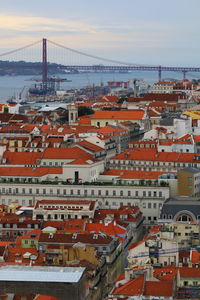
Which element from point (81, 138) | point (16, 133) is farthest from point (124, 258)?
point (16, 133)

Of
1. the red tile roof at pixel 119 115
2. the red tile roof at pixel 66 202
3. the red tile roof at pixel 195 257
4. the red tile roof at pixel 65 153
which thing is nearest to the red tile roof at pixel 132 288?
the red tile roof at pixel 195 257

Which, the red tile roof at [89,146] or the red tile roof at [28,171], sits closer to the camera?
the red tile roof at [28,171]

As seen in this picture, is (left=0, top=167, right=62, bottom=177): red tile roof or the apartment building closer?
the apartment building

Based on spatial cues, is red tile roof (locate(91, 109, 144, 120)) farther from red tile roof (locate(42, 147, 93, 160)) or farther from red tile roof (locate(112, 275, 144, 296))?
red tile roof (locate(112, 275, 144, 296))

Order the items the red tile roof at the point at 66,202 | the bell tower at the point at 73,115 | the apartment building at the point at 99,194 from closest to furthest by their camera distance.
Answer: the red tile roof at the point at 66,202 → the apartment building at the point at 99,194 → the bell tower at the point at 73,115

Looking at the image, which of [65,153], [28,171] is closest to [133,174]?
[28,171]

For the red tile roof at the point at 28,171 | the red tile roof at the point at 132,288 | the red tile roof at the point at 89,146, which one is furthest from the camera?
the red tile roof at the point at 89,146

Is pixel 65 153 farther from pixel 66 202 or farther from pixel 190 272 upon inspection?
pixel 190 272

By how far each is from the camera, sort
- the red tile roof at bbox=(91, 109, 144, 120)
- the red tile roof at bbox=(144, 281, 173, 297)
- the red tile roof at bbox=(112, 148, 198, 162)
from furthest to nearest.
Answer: the red tile roof at bbox=(91, 109, 144, 120), the red tile roof at bbox=(112, 148, 198, 162), the red tile roof at bbox=(144, 281, 173, 297)

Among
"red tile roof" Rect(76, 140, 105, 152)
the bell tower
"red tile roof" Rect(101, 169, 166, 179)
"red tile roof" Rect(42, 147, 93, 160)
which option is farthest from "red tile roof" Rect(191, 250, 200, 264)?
the bell tower

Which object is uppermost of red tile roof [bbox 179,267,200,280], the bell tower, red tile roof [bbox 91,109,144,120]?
red tile roof [bbox 179,267,200,280]

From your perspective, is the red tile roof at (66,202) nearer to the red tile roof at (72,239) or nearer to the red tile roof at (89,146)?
the red tile roof at (72,239)
